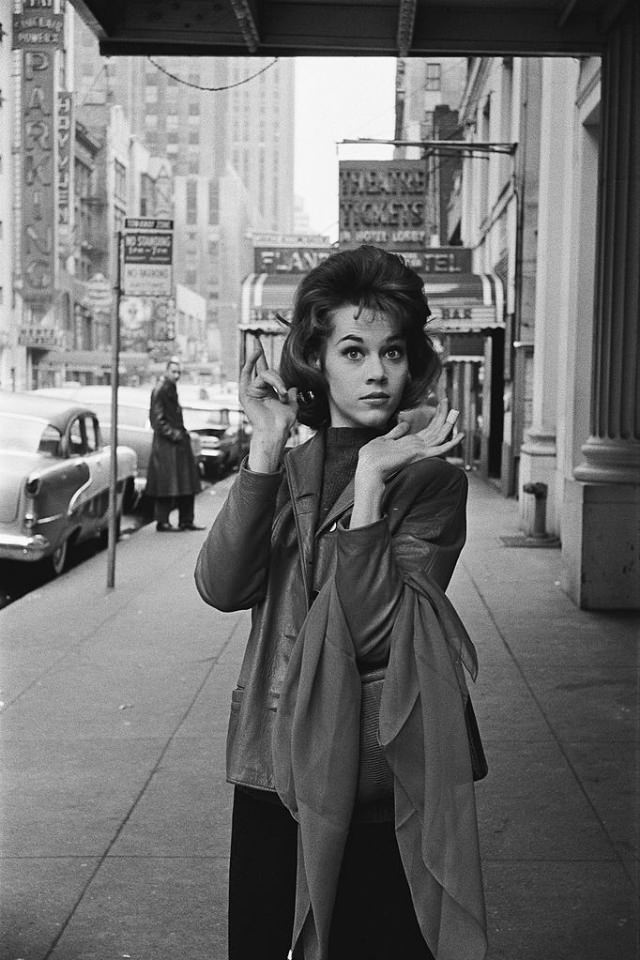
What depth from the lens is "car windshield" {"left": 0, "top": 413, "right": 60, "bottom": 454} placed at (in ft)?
38.4

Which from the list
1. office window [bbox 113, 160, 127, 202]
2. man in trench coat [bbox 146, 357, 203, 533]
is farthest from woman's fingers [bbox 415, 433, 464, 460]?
office window [bbox 113, 160, 127, 202]

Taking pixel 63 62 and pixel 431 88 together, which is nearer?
pixel 63 62

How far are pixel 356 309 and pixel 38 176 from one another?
4068 cm

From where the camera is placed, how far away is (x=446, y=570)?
244cm

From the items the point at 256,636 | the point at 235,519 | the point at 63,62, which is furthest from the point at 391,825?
the point at 63,62

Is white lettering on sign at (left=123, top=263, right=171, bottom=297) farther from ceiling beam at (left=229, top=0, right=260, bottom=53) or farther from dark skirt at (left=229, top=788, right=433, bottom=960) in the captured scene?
dark skirt at (left=229, top=788, right=433, bottom=960)

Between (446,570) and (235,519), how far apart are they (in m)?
0.41

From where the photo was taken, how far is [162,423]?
15.4 meters

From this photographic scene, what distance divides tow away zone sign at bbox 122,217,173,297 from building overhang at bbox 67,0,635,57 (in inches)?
98.0

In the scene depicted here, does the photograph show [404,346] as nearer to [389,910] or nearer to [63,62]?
[389,910]

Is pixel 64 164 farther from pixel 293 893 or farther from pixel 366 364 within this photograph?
pixel 293 893

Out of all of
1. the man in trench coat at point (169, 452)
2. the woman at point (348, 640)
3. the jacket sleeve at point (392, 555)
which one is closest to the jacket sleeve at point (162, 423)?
the man in trench coat at point (169, 452)

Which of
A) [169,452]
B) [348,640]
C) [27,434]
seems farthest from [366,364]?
[169,452]

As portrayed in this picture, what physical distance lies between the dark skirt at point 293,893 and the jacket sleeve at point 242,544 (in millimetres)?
384
